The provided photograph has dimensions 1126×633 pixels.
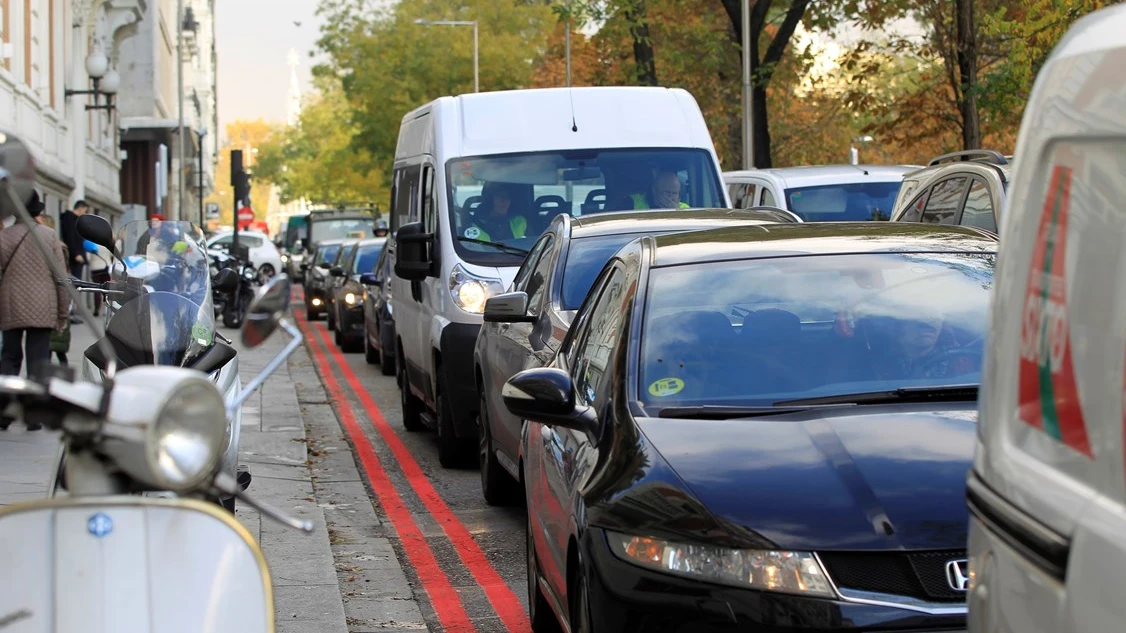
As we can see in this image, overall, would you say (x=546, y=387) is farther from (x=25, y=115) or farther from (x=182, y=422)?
(x=25, y=115)

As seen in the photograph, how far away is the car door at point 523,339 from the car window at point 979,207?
12.2ft

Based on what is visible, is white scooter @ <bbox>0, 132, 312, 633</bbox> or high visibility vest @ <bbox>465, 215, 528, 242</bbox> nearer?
white scooter @ <bbox>0, 132, 312, 633</bbox>

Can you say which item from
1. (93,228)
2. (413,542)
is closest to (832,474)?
(93,228)

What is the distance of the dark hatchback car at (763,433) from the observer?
177 inches

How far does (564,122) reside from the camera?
520 inches

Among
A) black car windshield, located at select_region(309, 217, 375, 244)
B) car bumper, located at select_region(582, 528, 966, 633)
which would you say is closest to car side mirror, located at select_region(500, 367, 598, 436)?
car bumper, located at select_region(582, 528, 966, 633)

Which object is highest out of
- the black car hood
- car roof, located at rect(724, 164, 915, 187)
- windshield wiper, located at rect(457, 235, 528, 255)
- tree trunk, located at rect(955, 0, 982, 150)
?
tree trunk, located at rect(955, 0, 982, 150)

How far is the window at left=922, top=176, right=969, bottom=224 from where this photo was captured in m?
13.2

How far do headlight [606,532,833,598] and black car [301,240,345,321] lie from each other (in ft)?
94.1

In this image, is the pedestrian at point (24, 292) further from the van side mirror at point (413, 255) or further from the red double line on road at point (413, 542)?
the van side mirror at point (413, 255)

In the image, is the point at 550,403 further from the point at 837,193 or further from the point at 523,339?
the point at 837,193

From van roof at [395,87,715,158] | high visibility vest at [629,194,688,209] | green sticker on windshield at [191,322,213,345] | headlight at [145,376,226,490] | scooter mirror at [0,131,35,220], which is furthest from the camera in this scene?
van roof at [395,87,715,158]

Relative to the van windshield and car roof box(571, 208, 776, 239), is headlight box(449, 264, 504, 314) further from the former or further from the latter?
car roof box(571, 208, 776, 239)

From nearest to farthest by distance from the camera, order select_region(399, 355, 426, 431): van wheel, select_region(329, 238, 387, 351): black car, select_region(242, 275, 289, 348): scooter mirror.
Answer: select_region(242, 275, 289, 348): scooter mirror → select_region(399, 355, 426, 431): van wheel → select_region(329, 238, 387, 351): black car
